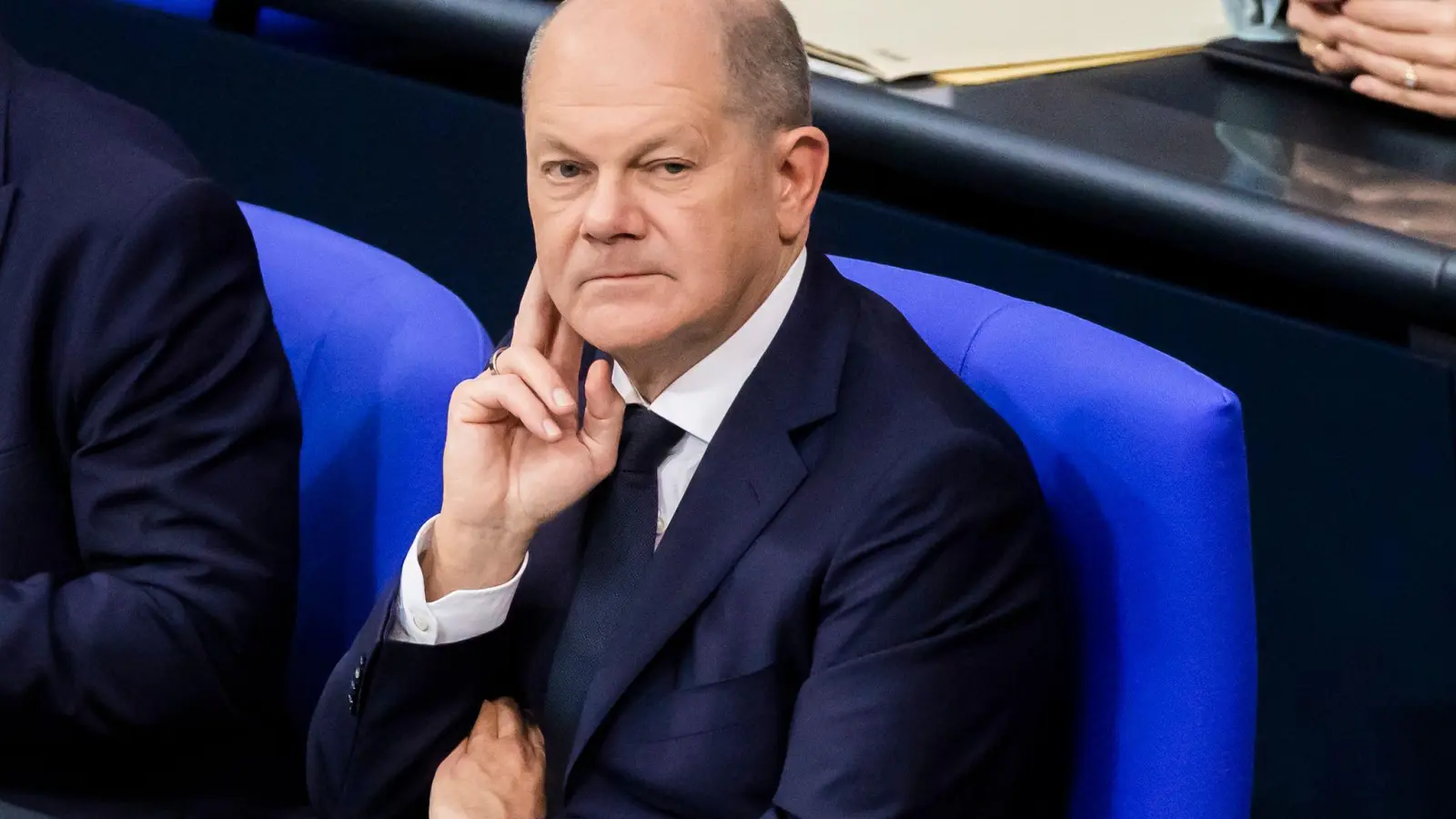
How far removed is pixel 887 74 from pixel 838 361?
0.66 m

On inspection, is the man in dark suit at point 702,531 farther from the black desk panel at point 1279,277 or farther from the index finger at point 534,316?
the black desk panel at point 1279,277

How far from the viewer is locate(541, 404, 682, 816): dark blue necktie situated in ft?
4.06

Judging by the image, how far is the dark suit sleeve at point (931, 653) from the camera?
3.54 ft

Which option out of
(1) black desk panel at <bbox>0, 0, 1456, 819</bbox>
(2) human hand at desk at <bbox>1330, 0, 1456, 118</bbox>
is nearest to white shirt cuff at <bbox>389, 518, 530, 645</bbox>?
(1) black desk panel at <bbox>0, 0, 1456, 819</bbox>

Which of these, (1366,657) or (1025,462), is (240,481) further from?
(1366,657)

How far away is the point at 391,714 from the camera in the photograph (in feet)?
4.17

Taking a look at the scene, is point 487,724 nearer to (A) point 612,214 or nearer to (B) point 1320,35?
(A) point 612,214

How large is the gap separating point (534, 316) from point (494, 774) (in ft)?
0.99

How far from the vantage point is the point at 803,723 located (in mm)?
1108

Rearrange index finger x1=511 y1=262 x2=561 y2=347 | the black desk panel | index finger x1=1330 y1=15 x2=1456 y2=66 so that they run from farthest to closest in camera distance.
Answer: index finger x1=1330 y1=15 x2=1456 y2=66 < the black desk panel < index finger x1=511 y1=262 x2=561 y2=347

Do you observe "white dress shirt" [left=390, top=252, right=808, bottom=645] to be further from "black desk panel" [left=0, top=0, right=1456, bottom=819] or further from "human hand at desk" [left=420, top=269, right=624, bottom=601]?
"black desk panel" [left=0, top=0, right=1456, bottom=819]

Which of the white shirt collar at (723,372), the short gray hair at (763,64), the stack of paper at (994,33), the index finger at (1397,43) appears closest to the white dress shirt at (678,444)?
the white shirt collar at (723,372)

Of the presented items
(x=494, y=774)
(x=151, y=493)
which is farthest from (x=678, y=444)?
(x=151, y=493)

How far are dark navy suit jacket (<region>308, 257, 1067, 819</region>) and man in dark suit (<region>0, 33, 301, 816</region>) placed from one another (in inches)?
4.8
